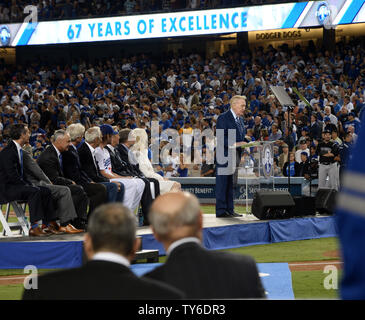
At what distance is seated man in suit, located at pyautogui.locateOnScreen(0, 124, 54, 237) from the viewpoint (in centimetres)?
874

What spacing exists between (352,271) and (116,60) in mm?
29585

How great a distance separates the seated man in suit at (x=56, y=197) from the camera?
29.2 feet

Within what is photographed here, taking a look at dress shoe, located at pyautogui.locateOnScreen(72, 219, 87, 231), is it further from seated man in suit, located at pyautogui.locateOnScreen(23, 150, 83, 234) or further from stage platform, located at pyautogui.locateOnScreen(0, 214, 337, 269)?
stage platform, located at pyautogui.locateOnScreen(0, 214, 337, 269)

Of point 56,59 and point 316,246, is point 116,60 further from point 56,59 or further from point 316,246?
point 316,246

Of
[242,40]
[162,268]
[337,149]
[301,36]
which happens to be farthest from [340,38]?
[162,268]

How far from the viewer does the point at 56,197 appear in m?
8.91

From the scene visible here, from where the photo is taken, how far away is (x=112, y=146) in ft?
34.3

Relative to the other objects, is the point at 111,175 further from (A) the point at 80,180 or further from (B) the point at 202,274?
(B) the point at 202,274

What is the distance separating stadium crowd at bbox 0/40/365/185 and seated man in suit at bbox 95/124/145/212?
3.28 meters

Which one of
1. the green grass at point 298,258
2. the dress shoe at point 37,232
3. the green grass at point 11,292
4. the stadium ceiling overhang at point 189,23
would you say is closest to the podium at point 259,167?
the green grass at point 298,258

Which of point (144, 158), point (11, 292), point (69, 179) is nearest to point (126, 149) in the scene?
point (144, 158)

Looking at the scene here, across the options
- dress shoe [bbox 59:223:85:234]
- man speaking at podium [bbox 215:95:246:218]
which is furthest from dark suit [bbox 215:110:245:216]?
dress shoe [bbox 59:223:85:234]

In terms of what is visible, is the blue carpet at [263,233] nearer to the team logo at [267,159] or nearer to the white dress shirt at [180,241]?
the team logo at [267,159]

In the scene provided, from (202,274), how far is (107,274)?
598 millimetres
